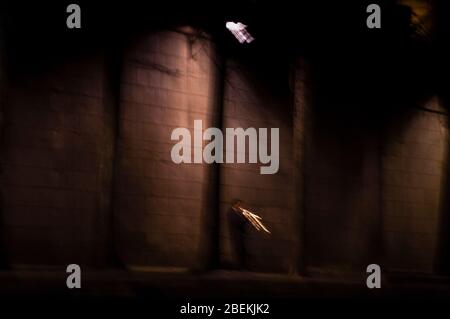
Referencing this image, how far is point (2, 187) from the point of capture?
12.7m

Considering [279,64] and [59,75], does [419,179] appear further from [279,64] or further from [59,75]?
[59,75]

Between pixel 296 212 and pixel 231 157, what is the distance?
2009 millimetres
